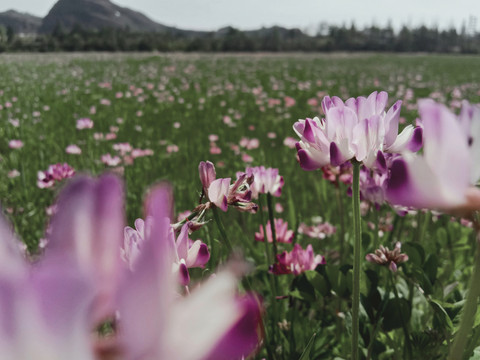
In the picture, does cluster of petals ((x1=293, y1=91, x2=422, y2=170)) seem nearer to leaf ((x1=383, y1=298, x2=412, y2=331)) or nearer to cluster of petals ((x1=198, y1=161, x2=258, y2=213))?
cluster of petals ((x1=198, y1=161, x2=258, y2=213))

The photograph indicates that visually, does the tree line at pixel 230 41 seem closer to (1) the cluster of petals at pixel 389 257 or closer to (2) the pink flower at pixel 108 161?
(2) the pink flower at pixel 108 161

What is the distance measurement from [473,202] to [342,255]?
1.05 metres

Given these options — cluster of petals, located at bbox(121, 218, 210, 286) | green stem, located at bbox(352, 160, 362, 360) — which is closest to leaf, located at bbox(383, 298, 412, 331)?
green stem, located at bbox(352, 160, 362, 360)

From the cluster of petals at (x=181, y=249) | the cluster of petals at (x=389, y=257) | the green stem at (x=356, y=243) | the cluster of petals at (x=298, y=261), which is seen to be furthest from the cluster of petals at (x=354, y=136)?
the cluster of petals at (x=298, y=261)

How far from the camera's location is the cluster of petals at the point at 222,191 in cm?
67

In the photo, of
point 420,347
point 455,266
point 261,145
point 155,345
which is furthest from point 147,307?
point 261,145

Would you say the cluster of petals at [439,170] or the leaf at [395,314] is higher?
the cluster of petals at [439,170]

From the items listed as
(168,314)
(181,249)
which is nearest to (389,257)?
(181,249)

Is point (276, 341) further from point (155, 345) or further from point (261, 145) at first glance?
point (261, 145)

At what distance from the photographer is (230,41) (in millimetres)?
50781

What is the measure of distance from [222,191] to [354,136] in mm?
201

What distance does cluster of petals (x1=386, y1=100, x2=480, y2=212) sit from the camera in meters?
0.29

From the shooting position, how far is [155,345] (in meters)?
0.17

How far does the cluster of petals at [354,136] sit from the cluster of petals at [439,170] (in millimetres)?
271
